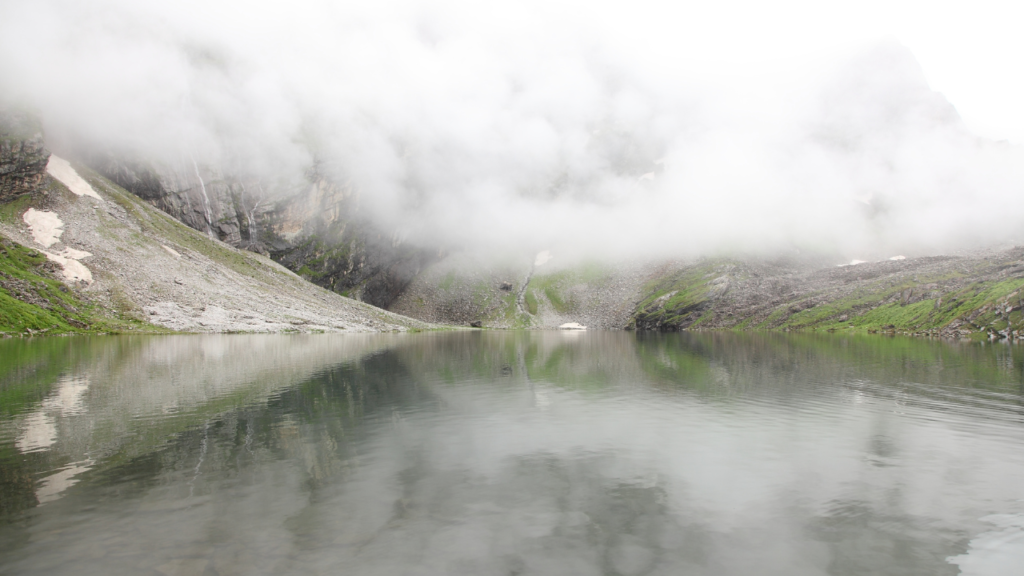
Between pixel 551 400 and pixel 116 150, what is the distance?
729 ft

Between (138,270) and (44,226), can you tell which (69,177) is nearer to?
(44,226)

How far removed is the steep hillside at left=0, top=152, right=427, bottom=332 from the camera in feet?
369

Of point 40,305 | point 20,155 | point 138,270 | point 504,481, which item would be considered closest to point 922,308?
point 504,481

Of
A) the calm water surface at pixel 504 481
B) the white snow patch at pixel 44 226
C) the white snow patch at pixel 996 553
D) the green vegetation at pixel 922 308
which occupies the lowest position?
the white snow patch at pixel 996 553

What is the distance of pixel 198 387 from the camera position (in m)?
37.0

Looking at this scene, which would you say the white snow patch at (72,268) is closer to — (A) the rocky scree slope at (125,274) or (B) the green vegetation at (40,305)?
(A) the rocky scree slope at (125,274)

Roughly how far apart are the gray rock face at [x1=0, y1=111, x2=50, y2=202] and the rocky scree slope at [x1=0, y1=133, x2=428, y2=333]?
1.74 feet

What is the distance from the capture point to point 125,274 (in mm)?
121625

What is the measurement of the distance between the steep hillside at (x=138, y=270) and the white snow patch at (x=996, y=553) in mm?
125766

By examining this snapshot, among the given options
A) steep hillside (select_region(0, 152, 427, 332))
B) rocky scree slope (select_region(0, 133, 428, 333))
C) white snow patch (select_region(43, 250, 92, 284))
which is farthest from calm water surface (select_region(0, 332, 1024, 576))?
white snow patch (select_region(43, 250, 92, 284))

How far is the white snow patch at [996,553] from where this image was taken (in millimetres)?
11811

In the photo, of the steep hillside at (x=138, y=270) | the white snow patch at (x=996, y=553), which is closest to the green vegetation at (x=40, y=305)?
the steep hillside at (x=138, y=270)

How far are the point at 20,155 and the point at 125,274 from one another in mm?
60216

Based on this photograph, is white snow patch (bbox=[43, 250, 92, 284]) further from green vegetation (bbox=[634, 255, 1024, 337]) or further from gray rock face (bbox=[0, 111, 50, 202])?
green vegetation (bbox=[634, 255, 1024, 337])
